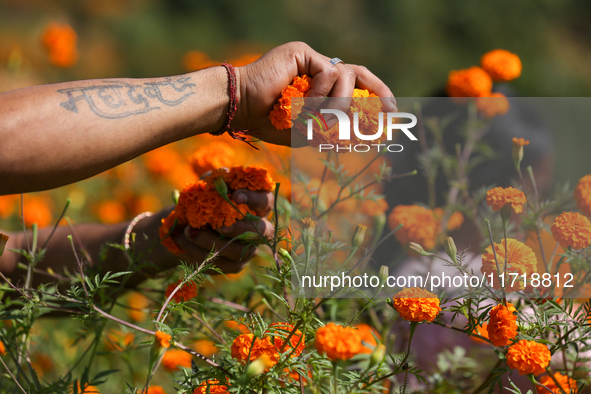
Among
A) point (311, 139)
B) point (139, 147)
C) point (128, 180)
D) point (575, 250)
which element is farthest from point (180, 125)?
point (128, 180)

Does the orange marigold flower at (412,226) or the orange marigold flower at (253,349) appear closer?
the orange marigold flower at (253,349)

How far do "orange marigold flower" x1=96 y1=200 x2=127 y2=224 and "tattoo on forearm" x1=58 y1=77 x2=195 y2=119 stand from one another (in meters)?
1.29

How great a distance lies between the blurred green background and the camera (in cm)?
593

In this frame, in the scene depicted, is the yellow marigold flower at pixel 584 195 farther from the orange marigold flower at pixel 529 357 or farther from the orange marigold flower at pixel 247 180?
the orange marigold flower at pixel 247 180

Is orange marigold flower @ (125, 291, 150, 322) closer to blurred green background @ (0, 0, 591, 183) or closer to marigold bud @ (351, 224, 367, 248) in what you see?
marigold bud @ (351, 224, 367, 248)

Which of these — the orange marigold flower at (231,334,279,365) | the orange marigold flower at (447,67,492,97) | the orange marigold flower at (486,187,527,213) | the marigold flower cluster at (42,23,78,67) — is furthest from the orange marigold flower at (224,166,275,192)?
the marigold flower cluster at (42,23,78,67)

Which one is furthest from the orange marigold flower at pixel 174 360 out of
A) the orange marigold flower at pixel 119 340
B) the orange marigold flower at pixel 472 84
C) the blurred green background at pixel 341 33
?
the blurred green background at pixel 341 33

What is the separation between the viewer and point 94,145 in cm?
82

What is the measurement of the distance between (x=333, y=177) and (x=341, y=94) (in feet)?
0.66

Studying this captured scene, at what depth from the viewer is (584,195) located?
2.85 feet

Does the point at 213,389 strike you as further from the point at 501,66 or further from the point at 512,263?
the point at 501,66

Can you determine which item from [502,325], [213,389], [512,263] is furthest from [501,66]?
[213,389]

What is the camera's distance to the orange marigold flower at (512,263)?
83 cm

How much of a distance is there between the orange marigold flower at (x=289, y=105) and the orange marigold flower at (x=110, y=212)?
1412mm
